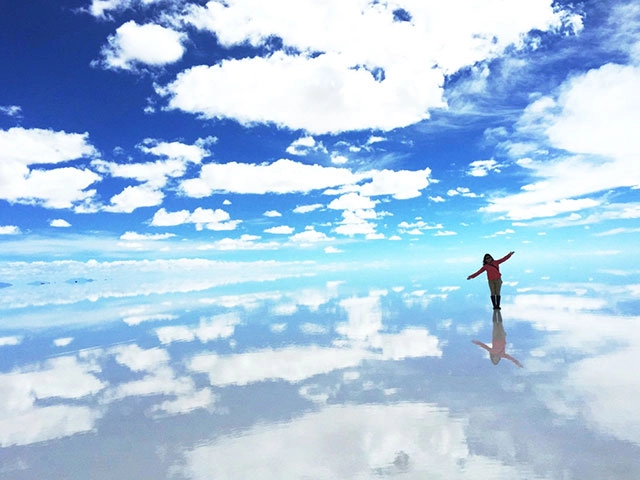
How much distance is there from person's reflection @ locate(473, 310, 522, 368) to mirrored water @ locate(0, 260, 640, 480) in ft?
0.32

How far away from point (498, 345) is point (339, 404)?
23.8ft

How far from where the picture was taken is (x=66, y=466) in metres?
6.63

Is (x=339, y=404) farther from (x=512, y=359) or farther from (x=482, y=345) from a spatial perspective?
(x=482, y=345)

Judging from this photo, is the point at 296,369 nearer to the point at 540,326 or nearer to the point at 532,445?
the point at 532,445

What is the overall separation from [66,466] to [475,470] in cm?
621

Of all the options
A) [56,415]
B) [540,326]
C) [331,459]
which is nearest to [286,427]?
[331,459]

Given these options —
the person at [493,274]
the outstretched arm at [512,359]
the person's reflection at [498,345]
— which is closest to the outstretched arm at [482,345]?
the person's reflection at [498,345]

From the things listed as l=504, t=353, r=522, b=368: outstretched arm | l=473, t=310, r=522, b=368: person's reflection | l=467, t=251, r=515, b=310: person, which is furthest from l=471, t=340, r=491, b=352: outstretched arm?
l=467, t=251, r=515, b=310: person

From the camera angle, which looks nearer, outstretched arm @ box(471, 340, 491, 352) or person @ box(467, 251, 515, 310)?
outstretched arm @ box(471, 340, 491, 352)

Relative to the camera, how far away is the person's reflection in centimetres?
1184

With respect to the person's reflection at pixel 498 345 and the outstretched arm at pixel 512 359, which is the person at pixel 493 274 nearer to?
the person's reflection at pixel 498 345

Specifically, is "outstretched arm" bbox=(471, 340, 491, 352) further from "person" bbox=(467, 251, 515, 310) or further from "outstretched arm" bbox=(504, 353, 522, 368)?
"person" bbox=(467, 251, 515, 310)

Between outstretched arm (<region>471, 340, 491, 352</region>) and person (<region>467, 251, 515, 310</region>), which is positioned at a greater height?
person (<region>467, 251, 515, 310</region>)

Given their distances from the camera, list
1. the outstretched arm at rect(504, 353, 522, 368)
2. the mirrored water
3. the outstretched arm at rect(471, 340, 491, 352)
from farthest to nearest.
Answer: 1. the outstretched arm at rect(471, 340, 491, 352)
2. the outstretched arm at rect(504, 353, 522, 368)
3. the mirrored water
